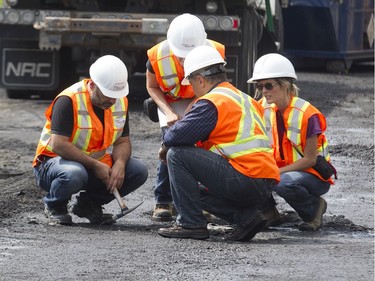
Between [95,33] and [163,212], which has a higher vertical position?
[95,33]

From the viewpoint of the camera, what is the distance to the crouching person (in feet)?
26.8

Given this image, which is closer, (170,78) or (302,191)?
(302,191)

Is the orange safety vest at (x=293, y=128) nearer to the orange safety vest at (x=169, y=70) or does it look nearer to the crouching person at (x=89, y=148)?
the orange safety vest at (x=169, y=70)

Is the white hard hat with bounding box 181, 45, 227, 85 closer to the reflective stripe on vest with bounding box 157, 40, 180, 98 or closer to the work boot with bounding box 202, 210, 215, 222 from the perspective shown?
the reflective stripe on vest with bounding box 157, 40, 180, 98

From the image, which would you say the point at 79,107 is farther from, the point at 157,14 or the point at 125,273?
the point at 157,14

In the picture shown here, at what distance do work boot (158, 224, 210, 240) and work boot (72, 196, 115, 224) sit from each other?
0.72 metres

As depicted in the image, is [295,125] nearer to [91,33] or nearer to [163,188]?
[163,188]

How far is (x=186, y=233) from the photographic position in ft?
25.6

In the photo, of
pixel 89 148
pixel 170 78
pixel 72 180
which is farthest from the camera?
pixel 170 78

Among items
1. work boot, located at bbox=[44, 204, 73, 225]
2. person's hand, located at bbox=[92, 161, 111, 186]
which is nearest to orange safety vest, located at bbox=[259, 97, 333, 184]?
person's hand, located at bbox=[92, 161, 111, 186]

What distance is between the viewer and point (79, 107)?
8195 mm

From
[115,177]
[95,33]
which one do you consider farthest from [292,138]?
[95,33]

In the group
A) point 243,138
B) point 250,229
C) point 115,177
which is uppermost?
point 243,138

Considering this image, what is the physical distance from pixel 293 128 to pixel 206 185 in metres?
0.89
